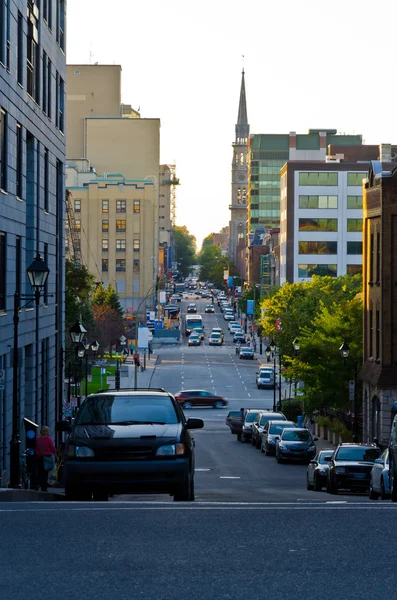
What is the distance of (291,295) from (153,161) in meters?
103

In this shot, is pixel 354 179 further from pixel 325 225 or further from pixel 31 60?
pixel 31 60

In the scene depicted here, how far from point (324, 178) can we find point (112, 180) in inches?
1741

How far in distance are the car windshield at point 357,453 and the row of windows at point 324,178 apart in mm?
106291

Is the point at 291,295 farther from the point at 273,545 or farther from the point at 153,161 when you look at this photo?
the point at 153,161

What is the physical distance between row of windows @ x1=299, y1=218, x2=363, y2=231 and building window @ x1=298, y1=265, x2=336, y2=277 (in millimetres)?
4451

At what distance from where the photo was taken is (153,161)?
631 ft

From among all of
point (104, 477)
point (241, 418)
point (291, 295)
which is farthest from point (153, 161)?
point (104, 477)

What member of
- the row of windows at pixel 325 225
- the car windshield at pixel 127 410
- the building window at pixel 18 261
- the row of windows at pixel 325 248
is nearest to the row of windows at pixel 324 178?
the row of windows at pixel 325 225

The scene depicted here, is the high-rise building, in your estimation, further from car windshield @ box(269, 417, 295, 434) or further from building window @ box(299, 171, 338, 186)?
building window @ box(299, 171, 338, 186)

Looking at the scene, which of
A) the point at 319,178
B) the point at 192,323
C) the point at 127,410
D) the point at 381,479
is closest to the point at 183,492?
the point at 127,410

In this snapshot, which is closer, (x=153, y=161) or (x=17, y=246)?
(x=17, y=246)

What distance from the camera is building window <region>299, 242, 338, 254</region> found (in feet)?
438

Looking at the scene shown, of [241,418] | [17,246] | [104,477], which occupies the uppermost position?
[17,246]

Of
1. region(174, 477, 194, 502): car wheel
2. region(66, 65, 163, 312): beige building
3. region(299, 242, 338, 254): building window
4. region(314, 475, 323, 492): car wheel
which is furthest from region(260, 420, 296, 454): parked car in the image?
region(66, 65, 163, 312): beige building
